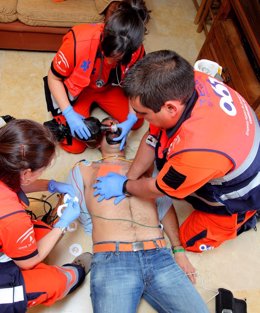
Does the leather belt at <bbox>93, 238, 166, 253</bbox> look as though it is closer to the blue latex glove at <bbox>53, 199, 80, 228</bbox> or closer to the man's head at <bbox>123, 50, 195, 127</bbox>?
the blue latex glove at <bbox>53, 199, 80, 228</bbox>

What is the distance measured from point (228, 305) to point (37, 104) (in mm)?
1769

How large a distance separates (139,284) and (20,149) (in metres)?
A: 0.87

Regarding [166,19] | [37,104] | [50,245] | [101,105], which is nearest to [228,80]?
[101,105]

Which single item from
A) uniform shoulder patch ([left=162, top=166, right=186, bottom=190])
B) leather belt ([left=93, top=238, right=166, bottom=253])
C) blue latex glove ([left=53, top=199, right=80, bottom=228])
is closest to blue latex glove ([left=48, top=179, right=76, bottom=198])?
blue latex glove ([left=53, top=199, right=80, bottom=228])

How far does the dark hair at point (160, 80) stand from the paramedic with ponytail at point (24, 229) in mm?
393

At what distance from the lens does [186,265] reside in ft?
5.89

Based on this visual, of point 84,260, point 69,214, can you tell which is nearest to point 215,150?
point 69,214

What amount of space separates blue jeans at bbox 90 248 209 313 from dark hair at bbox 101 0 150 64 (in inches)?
39.6

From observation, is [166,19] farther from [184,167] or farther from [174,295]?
[174,295]

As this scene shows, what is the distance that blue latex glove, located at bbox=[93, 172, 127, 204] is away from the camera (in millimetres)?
1665

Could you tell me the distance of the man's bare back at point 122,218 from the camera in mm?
1606

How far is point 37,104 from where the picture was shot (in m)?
2.29

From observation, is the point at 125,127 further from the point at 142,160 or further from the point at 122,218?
the point at 122,218

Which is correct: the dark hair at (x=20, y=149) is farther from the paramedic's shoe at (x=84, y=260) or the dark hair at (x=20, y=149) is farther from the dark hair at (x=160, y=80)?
the paramedic's shoe at (x=84, y=260)
